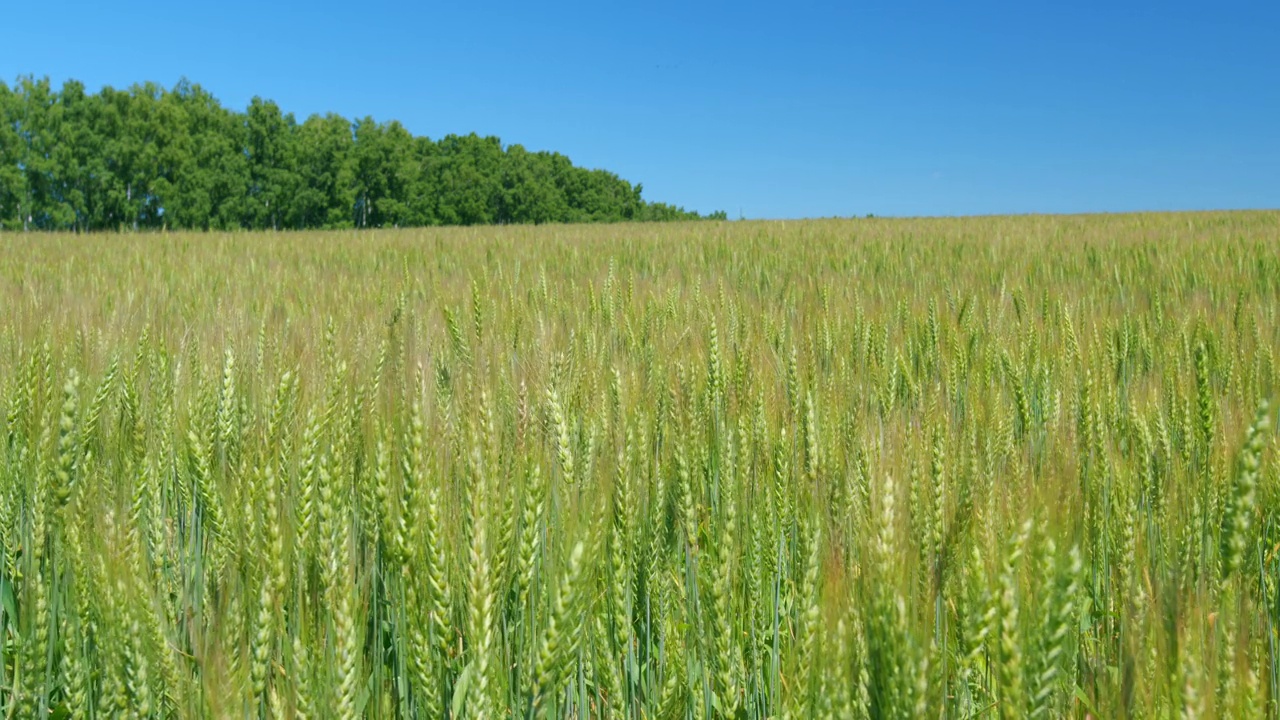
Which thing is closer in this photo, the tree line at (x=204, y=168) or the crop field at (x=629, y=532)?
the crop field at (x=629, y=532)

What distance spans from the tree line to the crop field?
3981 cm

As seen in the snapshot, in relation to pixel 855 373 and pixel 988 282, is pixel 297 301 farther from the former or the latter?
pixel 988 282

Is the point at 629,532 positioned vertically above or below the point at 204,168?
below

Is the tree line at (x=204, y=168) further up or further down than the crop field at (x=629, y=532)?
further up

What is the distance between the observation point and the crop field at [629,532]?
2.70 ft

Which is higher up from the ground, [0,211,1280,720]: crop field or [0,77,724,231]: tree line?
[0,77,724,231]: tree line

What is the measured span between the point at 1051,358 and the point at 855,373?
0.59 meters

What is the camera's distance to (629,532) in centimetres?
124

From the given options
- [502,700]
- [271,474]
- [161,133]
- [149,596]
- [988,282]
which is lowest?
[502,700]

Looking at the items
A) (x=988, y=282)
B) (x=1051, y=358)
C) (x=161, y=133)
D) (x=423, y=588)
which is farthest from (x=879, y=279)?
(x=161, y=133)

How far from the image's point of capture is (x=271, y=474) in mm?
1059

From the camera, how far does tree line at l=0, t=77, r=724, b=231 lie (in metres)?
38.3

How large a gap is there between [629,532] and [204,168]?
45.2m

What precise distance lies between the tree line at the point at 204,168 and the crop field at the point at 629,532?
39811 millimetres
